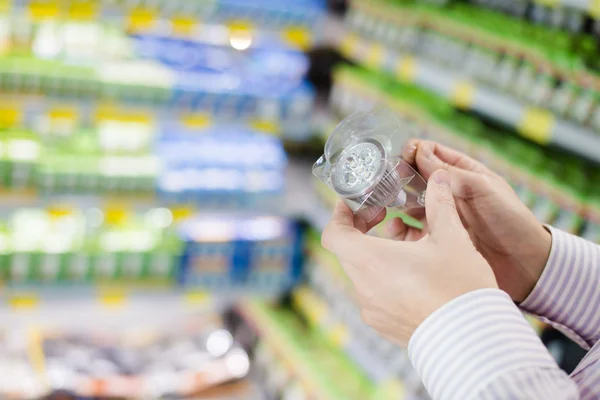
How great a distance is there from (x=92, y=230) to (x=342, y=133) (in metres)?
2.04

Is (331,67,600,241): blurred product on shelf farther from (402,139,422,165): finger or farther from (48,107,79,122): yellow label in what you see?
(48,107,79,122): yellow label

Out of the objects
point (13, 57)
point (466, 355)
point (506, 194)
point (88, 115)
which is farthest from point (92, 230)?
point (466, 355)

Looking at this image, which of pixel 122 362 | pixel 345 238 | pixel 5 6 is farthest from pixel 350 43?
pixel 345 238

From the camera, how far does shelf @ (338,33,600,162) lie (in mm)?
1833

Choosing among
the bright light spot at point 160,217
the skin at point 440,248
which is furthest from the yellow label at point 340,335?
the skin at point 440,248

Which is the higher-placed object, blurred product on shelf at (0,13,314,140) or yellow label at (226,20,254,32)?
yellow label at (226,20,254,32)

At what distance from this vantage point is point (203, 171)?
3047 millimetres

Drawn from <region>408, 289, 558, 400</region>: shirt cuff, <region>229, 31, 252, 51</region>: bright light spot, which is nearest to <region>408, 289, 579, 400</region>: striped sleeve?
<region>408, 289, 558, 400</region>: shirt cuff

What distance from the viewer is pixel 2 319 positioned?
274 centimetres

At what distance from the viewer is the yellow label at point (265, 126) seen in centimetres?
317

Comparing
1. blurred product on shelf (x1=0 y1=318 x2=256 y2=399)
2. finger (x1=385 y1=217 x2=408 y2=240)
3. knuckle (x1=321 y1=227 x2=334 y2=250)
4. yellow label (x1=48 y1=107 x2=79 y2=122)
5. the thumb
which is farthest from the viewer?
yellow label (x1=48 y1=107 x2=79 y2=122)

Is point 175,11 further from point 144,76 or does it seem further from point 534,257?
point 534,257

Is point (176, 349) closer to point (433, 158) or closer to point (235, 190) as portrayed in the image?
point (235, 190)

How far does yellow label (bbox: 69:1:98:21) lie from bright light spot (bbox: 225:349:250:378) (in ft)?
5.31
